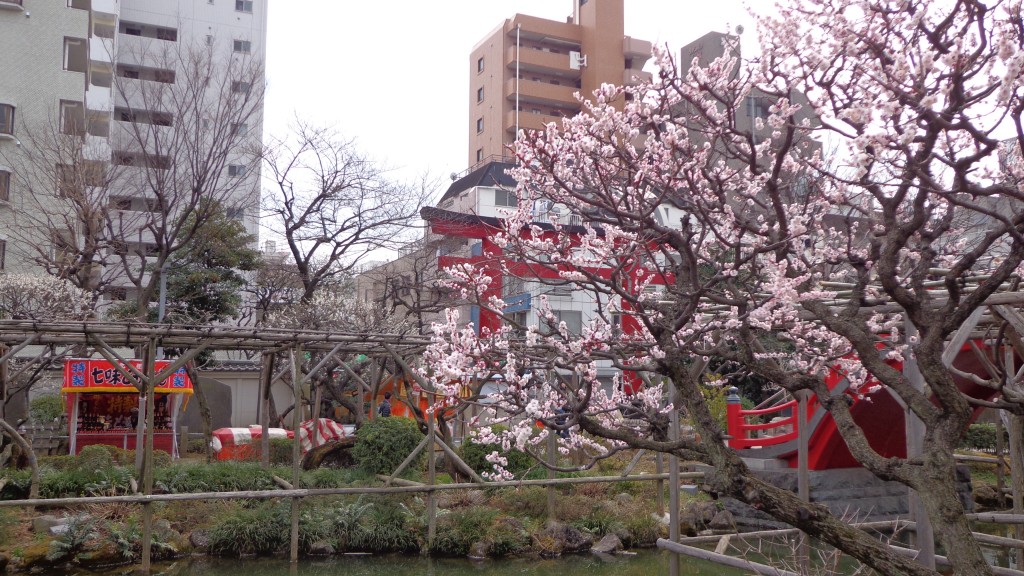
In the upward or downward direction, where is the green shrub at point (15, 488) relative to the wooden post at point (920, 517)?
downward

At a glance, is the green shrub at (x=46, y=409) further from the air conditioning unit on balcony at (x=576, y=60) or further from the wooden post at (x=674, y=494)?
the air conditioning unit on balcony at (x=576, y=60)

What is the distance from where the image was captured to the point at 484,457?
13.5m

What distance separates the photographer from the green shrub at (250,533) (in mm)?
11523

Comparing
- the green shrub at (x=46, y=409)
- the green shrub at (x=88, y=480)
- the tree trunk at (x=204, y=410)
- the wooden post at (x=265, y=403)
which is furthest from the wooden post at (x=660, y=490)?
the green shrub at (x=46, y=409)

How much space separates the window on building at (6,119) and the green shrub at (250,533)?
17.0 m

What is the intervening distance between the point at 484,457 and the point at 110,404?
393 inches

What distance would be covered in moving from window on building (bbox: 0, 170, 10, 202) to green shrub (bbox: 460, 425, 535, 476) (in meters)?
16.7

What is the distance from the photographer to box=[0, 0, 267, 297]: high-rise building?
19.3 meters

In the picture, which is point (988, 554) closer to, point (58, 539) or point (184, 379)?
point (58, 539)

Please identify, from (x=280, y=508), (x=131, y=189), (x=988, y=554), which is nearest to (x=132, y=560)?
(x=280, y=508)

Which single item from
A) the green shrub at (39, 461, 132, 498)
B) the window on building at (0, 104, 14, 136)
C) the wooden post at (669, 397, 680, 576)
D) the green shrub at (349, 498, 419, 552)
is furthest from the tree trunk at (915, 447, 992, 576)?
the window on building at (0, 104, 14, 136)

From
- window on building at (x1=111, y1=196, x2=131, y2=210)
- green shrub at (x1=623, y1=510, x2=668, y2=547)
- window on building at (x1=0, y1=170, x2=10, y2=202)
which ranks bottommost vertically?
green shrub at (x1=623, y1=510, x2=668, y2=547)

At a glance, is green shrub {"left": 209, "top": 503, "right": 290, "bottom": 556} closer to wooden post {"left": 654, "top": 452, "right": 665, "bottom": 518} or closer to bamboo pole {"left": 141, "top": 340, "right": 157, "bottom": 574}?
bamboo pole {"left": 141, "top": 340, "right": 157, "bottom": 574}

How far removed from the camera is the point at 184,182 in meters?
19.4
